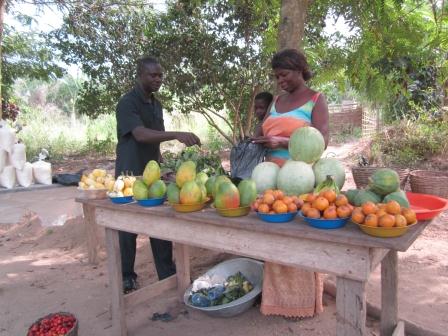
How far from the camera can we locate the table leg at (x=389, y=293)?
7.83ft

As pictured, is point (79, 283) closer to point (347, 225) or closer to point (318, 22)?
point (347, 225)

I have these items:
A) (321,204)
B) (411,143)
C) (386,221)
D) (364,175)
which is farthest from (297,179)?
(411,143)

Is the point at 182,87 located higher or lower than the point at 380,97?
higher

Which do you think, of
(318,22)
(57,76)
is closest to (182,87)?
(318,22)

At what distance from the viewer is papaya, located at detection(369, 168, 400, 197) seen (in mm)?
1782

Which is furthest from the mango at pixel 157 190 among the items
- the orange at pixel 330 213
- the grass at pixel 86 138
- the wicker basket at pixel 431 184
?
the grass at pixel 86 138

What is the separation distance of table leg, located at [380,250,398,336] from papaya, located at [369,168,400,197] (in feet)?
2.43

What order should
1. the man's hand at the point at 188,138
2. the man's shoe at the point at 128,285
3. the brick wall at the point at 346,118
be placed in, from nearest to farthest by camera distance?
the man's hand at the point at 188,138
the man's shoe at the point at 128,285
the brick wall at the point at 346,118

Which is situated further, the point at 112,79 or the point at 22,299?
the point at 112,79

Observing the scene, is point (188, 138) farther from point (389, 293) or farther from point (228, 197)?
point (389, 293)

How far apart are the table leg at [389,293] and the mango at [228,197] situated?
1129 mm

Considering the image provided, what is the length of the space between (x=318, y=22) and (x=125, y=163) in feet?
13.6

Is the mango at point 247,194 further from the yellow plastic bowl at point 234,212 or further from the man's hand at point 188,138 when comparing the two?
the man's hand at point 188,138

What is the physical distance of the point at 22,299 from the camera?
142 inches
